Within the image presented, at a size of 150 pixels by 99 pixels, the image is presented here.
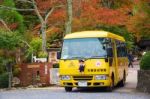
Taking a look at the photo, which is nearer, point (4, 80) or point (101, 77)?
point (101, 77)

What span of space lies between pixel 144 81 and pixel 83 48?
10.4 feet

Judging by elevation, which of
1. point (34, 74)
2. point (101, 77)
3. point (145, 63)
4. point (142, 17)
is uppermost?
point (142, 17)

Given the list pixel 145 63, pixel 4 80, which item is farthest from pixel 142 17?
pixel 4 80

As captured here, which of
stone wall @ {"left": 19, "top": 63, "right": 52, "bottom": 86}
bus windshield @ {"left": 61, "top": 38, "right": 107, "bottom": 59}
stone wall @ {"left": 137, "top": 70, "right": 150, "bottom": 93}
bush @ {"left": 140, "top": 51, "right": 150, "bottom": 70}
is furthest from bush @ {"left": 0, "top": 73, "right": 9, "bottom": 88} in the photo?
bush @ {"left": 140, "top": 51, "right": 150, "bottom": 70}

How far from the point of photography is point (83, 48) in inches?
957

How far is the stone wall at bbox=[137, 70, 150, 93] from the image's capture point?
2430 cm

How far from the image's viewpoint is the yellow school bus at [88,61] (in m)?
23.6

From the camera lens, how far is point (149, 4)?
2306 centimetres

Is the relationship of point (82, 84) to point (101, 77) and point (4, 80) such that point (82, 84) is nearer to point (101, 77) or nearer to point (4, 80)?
point (101, 77)

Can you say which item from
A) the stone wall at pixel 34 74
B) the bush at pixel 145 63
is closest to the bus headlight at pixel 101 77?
the bush at pixel 145 63

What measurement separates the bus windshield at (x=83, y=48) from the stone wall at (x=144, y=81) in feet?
6.99

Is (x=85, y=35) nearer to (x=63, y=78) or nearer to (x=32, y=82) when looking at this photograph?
(x=63, y=78)

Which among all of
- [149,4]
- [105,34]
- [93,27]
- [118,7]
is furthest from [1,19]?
[149,4]

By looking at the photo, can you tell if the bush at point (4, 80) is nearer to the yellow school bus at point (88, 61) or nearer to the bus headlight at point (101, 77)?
the yellow school bus at point (88, 61)
